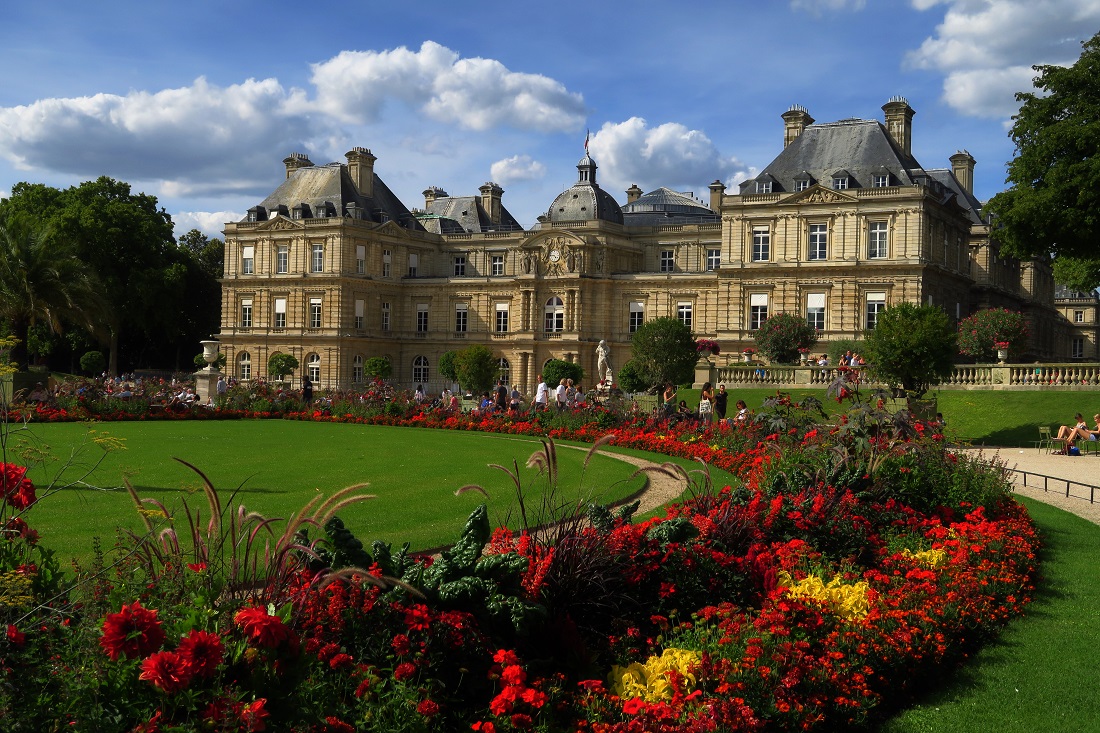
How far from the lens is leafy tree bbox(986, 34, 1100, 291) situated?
31672 mm

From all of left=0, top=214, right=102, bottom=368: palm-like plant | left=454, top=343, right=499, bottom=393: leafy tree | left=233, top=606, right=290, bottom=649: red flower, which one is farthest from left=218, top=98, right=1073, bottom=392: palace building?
left=233, top=606, right=290, bottom=649: red flower

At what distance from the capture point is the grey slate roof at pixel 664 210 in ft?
220

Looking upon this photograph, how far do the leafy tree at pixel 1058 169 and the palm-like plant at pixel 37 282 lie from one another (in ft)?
113

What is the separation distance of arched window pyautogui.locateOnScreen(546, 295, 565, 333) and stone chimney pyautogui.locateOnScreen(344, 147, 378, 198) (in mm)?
15481

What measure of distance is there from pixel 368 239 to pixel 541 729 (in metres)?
61.7

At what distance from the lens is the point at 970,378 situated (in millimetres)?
36469

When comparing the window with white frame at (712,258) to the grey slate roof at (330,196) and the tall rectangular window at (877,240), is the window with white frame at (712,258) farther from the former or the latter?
the grey slate roof at (330,196)

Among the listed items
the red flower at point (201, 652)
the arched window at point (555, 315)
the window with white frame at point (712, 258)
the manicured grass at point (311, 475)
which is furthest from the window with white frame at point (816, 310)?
the red flower at point (201, 652)

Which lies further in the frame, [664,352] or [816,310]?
[816,310]

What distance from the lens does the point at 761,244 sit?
5212cm

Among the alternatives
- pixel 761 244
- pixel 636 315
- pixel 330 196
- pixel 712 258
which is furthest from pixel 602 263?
pixel 330 196

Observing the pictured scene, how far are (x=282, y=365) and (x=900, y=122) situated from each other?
38.1m

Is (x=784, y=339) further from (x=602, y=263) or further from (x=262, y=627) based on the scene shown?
(x=262, y=627)

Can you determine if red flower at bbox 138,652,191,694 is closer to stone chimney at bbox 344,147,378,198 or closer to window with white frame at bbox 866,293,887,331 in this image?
window with white frame at bbox 866,293,887,331
